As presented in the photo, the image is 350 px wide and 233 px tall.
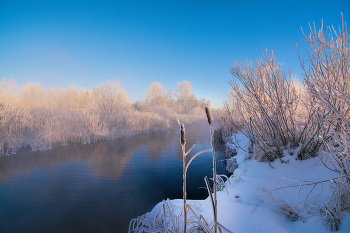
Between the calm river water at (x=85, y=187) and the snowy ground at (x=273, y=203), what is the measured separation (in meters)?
1.82

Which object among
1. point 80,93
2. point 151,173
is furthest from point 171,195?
point 80,93

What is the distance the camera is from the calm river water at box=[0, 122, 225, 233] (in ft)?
11.0

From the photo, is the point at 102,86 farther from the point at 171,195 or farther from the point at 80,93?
the point at 171,195

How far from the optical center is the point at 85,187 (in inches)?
187

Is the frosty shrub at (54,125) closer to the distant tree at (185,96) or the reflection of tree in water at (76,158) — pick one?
the reflection of tree in water at (76,158)

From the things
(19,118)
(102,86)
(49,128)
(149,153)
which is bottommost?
(149,153)

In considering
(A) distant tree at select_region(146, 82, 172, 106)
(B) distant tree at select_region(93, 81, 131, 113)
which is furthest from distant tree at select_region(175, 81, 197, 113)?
(B) distant tree at select_region(93, 81, 131, 113)

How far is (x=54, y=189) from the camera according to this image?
4.54 m

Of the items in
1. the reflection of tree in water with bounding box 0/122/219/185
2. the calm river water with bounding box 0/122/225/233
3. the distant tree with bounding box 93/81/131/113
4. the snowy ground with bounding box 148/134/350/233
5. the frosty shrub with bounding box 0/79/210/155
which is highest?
the distant tree with bounding box 93/81/131/113

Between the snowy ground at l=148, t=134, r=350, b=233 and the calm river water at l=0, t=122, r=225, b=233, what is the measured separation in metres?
1.82

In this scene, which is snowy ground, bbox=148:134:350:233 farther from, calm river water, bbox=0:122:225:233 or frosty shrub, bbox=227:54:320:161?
calm river water, bbox=0:122:225:233

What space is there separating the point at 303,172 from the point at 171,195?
3.19 m

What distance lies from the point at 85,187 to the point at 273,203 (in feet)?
16.0

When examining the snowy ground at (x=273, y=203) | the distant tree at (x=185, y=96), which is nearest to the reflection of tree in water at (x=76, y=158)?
the snowy ground at (x=273, y=203)
